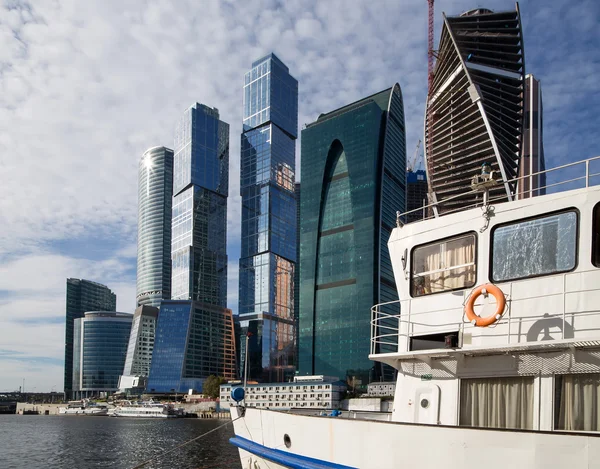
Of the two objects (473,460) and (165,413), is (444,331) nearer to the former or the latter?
(473,460)

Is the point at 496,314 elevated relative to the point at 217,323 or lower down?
elevated

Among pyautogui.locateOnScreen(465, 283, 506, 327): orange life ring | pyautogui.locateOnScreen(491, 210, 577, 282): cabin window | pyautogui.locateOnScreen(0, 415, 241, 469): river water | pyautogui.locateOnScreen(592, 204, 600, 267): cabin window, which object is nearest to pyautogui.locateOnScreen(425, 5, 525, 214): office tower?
pyautogui.locateOnScreen(0, 415, 241, 469): river water

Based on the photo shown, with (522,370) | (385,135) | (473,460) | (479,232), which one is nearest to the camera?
(473,460)

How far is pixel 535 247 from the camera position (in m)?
10.0

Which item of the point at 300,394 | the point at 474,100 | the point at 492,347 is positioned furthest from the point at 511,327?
the point at 300,394

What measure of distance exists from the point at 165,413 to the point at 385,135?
92.0 metres

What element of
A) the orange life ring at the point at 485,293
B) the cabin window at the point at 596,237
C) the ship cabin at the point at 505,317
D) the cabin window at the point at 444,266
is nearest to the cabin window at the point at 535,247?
the ship cabin at the point at 505,317

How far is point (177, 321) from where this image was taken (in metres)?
176

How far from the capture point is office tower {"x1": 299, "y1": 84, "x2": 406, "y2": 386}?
5979 inches

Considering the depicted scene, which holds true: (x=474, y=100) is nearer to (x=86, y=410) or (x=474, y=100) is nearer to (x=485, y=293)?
(x=485, y=293)

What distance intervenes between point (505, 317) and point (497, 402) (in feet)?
4.95

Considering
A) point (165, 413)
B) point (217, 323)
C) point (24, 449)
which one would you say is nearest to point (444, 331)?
point (24, 449)

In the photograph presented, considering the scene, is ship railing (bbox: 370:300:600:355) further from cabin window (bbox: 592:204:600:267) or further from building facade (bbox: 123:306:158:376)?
building facade (bbox: 123:306:158:376)

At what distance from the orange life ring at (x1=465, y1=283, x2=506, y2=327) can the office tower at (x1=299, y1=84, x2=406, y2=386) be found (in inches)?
5454
